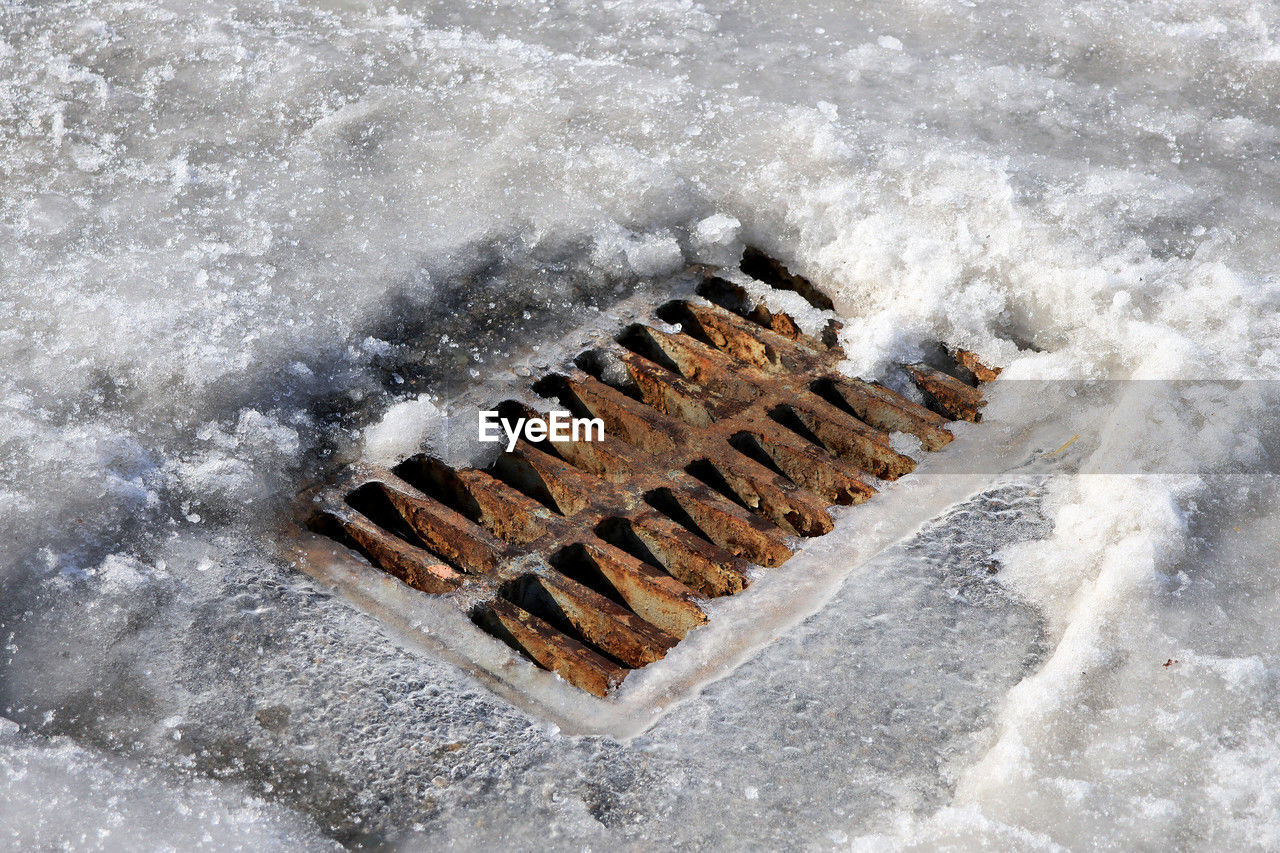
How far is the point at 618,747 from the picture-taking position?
1.73 metres

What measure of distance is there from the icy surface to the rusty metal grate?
0.48 feet

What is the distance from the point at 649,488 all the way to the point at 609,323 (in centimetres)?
57

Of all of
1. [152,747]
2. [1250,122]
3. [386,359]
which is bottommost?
[152,747]

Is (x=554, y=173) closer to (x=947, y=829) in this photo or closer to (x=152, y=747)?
(x=152, y=747)

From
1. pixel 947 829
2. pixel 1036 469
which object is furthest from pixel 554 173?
pixel 947 829

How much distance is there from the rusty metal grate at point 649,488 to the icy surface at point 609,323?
15cm

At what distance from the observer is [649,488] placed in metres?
2.31

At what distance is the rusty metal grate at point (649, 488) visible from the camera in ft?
6.75

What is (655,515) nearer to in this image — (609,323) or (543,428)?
(543,428)

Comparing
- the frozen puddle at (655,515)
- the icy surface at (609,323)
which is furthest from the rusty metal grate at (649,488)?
the icy surface at (609,323)

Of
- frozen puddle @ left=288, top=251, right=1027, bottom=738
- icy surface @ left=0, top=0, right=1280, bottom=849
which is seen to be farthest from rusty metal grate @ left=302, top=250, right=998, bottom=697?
icy surface @ left=0, top=0, right=1280, bottom=849

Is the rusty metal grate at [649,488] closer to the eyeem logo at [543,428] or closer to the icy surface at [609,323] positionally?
the eyeem logo at [543,428]

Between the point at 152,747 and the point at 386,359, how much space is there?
107 cm

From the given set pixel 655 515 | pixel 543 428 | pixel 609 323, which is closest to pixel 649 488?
pixel 655 515
